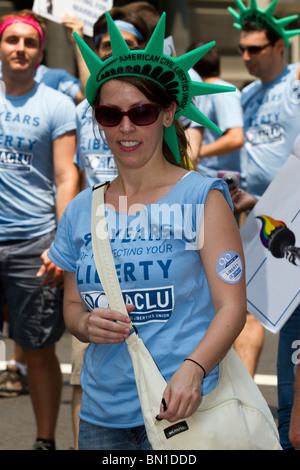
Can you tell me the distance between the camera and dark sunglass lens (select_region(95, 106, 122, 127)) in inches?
116

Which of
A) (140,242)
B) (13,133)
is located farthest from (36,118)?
(140,242)

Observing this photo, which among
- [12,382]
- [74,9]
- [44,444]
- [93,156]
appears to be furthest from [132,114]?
[12,382]

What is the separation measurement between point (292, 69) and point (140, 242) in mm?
4235

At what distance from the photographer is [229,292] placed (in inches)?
108

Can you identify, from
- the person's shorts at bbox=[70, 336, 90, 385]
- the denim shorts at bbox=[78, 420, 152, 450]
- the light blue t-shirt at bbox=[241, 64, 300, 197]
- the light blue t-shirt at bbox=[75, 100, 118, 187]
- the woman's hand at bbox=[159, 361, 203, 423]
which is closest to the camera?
the woman's hand at bbox=[159, 361, 203, 423]

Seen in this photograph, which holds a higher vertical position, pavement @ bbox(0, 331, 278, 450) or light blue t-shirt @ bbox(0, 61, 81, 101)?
light blue t-shirt @ bbox(0, 61, 81, 101)

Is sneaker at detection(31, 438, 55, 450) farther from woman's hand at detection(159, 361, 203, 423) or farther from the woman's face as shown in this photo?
woman's hand at detection(159, 361, 203, 423)

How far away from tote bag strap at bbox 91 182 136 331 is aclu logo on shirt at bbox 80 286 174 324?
0.15 feet

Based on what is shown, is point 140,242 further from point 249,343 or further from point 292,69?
point 292,69

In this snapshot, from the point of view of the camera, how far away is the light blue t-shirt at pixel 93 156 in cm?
496

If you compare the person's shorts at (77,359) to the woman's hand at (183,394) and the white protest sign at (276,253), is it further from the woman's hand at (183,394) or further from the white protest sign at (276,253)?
the woman's hand at (183,394)

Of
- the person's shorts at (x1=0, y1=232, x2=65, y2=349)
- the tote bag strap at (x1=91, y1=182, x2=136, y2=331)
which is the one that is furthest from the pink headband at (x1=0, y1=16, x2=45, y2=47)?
the tote bag strap at (x1=91, y1=182, x2=136, y2=331)

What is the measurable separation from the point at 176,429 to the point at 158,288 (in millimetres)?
434
